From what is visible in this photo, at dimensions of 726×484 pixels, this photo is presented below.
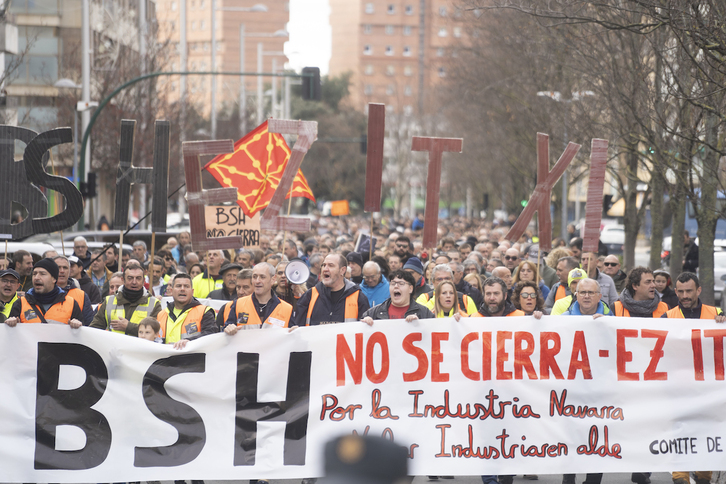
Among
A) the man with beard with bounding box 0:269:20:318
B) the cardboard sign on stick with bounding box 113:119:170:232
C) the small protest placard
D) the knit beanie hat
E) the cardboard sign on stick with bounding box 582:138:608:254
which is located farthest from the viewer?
the small protest placard

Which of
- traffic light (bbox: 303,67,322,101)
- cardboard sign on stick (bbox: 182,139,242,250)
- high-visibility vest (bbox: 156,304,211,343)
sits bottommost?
high-visibility vest (bbox: 156,304,211,343)

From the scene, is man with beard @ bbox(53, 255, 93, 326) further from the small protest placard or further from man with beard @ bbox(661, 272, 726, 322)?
man with beard @ bbox(661, 272, 726, 322)

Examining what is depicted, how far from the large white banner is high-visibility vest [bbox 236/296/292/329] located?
42 centimetres

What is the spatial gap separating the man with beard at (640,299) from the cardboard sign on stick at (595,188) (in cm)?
94

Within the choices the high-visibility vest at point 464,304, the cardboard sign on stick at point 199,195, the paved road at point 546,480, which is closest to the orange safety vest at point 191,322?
the paved road at point 546,480

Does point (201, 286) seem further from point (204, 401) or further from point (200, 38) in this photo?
point (200, 38)

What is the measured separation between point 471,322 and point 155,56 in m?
23.1

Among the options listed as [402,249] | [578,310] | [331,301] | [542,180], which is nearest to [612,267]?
[542,180]

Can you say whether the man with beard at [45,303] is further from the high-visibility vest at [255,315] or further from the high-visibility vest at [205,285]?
the high-visibility vest at [205,285]

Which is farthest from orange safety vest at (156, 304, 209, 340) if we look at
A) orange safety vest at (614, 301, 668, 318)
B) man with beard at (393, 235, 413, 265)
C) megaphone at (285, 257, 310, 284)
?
man with beard at (393, 235, 413, 265)

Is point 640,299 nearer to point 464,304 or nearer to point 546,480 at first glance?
point 464,304

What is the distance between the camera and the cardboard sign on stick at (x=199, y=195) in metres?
9.23

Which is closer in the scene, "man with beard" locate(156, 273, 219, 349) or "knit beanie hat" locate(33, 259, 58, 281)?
"man with beard" locate(156, 273, 219, 349)

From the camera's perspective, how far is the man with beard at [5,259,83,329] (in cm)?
736
